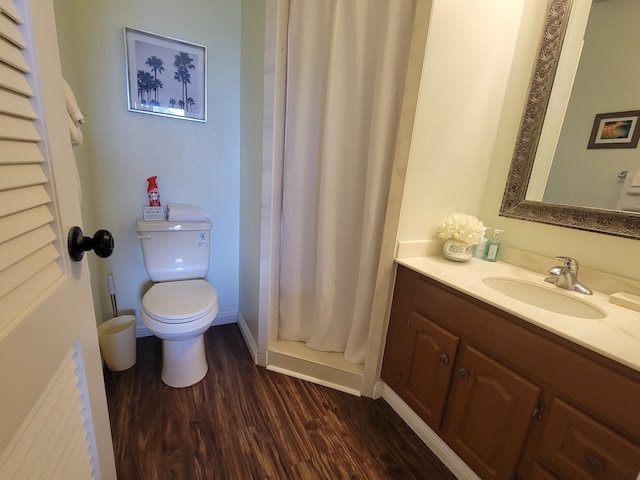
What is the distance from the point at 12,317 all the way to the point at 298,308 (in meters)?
1.46

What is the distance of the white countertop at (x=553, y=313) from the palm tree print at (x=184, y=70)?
5.20 feet

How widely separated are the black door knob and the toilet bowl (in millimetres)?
880

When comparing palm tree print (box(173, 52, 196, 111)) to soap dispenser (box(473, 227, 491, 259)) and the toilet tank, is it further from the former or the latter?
soap dispenser (box(473, 227, 491, 259))

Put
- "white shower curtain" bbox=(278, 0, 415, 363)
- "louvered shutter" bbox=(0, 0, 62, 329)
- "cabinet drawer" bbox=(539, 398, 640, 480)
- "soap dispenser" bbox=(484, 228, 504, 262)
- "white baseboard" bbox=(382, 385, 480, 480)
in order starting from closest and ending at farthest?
"louvered shutter" bbox=(0, 0, 62, 329) → "cabinet drawer" bbox=(539, 398, 640, 480) → "white baseboard" bbox=(382, 385, 480, 480) → "white shower curtain" bbox=(278, 0, 415, 363) → "soap dispenser" bbox=(484, 228, 504, 262)

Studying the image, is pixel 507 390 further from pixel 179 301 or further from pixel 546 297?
pixel 179 301

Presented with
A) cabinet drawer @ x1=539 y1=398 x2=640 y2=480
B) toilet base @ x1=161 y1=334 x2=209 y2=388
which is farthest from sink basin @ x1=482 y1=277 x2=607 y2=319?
toilet base @ x1=161 y1=334 x2=209 y2=388

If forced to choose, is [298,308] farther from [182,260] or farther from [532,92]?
[532,92]

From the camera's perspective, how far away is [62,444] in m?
0.53

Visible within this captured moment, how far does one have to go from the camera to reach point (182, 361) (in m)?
1.55

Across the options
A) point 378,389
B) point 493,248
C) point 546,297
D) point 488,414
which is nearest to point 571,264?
point 546,297

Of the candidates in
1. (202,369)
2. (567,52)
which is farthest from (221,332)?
(567,52)

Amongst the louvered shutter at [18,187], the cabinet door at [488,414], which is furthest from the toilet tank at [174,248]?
the cabinet door at [488,414]

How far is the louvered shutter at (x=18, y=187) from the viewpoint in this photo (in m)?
0.40

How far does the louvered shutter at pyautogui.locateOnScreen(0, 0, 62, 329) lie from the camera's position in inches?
15.6
